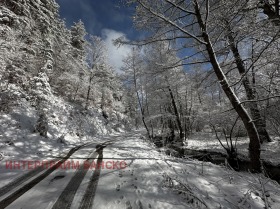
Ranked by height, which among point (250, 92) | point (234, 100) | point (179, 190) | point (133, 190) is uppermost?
point (250, 92)

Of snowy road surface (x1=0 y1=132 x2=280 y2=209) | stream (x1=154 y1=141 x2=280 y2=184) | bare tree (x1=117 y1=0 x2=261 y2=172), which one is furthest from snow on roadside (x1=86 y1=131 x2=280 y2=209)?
bare tree (x1=117 y1=0 x2=261 y2=172)

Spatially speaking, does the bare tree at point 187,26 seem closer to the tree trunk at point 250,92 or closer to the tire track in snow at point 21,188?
the tree trunk at point 250,92

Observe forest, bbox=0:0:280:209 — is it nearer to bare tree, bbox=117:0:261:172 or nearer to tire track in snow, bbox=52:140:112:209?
bare tree, bbox=117:0:261:172

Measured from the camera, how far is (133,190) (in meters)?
3.66

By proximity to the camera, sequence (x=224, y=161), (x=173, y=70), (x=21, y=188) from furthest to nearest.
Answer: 1. (x=173, y=70)
2. (x=224, y=161)
3. (x=21, y=188)

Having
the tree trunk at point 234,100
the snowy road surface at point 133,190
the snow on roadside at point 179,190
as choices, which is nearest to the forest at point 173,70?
the tree trunk at point 234,100

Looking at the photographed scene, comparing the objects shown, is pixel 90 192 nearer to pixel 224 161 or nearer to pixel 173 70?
pixel 224 161

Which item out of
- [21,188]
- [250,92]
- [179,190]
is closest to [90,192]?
[21,188]

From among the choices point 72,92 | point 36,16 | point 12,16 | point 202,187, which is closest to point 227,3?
point 202,187

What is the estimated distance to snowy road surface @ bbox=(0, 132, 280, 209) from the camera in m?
3.11

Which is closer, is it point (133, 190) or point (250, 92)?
point (133, 190)

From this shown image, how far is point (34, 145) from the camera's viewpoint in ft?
27.4

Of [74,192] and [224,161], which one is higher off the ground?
[74,192]

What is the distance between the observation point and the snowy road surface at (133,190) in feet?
10.2
